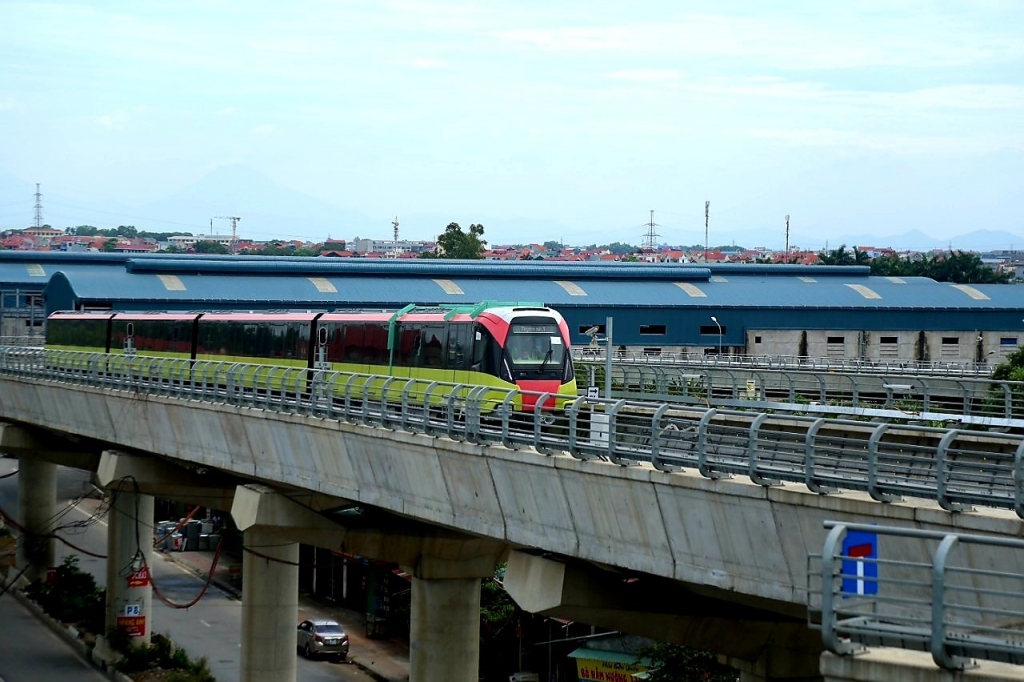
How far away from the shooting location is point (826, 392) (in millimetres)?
41094

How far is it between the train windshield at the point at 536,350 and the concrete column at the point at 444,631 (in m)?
4.75

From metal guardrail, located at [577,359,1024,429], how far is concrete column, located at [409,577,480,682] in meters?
6.88

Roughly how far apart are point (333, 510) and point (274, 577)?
396cm

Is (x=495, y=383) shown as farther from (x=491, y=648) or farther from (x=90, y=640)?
(x=90, y=640)

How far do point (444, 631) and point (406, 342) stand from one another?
7.80m

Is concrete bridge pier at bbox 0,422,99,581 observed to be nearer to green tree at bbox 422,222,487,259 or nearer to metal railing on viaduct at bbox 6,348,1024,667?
metal railing on viaduct at bbox 6,348,1024,667

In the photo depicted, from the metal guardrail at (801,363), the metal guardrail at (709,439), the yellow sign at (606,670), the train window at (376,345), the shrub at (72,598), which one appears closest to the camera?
the metal guardrail at (709,439)

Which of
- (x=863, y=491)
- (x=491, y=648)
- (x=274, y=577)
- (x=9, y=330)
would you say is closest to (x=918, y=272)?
(x=9, y=330)

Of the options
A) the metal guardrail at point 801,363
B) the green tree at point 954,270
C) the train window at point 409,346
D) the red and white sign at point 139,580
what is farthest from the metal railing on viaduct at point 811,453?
the green tree at point 954,270

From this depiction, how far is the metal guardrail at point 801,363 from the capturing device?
58.9 meters

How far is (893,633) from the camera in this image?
1227 centimetres

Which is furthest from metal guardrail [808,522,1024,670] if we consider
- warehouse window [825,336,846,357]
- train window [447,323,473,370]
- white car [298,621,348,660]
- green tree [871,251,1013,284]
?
green tree [871,251,1013,284]

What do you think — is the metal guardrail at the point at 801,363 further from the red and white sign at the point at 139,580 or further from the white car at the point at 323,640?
the red and white sign at the point at 139,580

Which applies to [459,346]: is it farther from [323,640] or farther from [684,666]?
[323,640]
